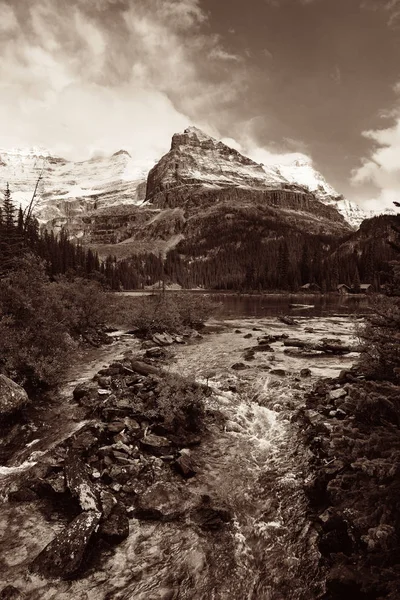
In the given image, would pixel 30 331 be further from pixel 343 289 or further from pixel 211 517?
pixel 343 289

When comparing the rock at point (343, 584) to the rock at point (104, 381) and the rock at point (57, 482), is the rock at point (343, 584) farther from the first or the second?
the rock at point (104, 381)

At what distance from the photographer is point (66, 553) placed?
7.67m

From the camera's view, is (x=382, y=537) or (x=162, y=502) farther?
(x=162, y=502)

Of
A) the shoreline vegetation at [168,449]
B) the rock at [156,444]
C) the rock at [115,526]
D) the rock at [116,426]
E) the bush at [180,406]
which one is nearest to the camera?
the shoreline vegetation at [168,449]

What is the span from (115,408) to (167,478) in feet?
15.2

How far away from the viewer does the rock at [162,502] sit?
940cm

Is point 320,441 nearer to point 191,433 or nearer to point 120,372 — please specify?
point 191,433

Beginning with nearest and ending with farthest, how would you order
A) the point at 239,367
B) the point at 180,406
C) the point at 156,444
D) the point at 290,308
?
the point at 156,444 → the point at 180,406 → the point at 239,367 → the point at 290,308

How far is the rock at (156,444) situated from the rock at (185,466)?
74 centimetres

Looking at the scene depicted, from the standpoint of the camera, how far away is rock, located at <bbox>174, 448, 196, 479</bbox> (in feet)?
36.7

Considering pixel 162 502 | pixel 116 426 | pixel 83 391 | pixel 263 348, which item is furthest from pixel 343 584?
pixel 263 348

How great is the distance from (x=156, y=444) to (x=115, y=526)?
12.4ft

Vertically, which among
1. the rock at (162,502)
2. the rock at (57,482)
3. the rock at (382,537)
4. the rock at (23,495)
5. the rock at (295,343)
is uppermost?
the rock at (382,537)

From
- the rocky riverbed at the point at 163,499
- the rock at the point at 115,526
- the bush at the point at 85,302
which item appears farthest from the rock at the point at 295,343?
the rock at the point at 115,526
